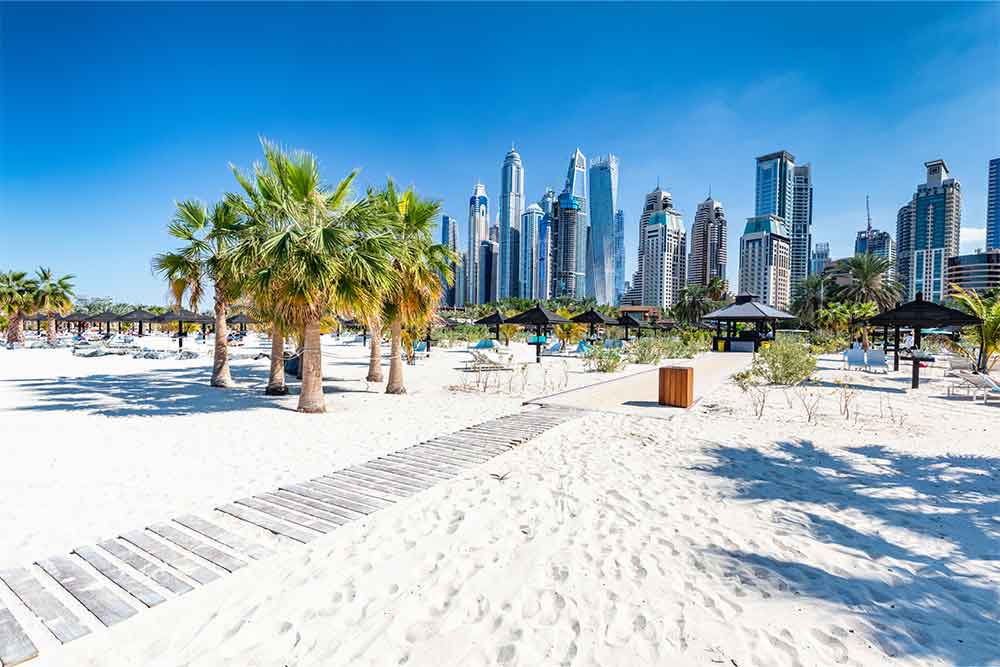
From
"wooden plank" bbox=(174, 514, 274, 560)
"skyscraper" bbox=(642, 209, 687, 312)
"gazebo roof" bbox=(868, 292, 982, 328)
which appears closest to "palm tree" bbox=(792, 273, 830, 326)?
"gazebo roof" bbox=(868, 292, 982, 328)

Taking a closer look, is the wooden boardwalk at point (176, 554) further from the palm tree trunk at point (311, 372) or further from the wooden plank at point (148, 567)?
the palm tree trunk at point (311, 372)

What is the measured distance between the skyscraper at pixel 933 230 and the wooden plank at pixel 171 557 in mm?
142884

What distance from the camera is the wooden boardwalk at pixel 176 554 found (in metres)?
2.70

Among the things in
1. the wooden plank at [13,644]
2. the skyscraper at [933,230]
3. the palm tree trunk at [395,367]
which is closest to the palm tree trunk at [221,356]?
the palm tree trunk at [395,367]

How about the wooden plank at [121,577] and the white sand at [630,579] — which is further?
the wooden plank at [121,577]

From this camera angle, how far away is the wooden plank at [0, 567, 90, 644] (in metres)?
2.59

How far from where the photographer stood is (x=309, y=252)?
788 centimetres

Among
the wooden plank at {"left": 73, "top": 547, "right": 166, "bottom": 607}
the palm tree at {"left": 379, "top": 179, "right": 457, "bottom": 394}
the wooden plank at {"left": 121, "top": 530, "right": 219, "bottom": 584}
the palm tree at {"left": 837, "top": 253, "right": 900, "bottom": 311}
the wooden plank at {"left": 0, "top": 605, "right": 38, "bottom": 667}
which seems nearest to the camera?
the wooden plank at {"left": 0, "top": 605, "right": 38, "bottom": 667}

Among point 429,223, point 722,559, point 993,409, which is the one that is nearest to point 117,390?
point 429,223

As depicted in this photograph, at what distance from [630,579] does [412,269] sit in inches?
321

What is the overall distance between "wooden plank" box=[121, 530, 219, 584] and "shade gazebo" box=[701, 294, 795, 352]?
2628 centimetres

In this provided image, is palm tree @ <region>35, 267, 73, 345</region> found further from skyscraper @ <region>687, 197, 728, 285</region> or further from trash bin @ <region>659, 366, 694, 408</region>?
skyscraper @ <region>687, 197, 728, 285</region>

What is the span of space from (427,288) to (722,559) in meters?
8.77

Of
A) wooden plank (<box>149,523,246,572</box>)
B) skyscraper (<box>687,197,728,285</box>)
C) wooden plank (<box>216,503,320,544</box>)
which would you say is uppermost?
skyscraper (<box>687,197,728,285</box>)
